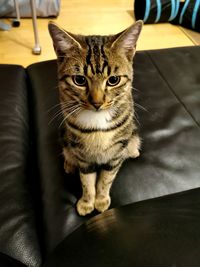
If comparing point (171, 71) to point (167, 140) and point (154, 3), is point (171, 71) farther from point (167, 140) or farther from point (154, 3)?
point (154, 3)

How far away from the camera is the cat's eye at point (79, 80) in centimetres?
79

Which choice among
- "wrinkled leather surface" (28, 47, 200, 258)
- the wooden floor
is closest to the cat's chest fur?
"wrinkled leather surface" (28, 47, 200, 258)

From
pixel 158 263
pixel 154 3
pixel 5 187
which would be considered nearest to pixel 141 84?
pixel 5 187

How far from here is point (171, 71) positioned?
1238 millimetres

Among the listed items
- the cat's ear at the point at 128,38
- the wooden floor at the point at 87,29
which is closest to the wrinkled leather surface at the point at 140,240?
the cat's ear at the point at 128,38

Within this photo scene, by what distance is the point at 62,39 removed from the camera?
780mm

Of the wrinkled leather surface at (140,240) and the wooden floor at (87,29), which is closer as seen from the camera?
the wrinkled leather surface at (140,240)

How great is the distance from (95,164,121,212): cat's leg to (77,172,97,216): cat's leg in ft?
0.06

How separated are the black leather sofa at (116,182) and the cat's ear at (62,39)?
0.33m

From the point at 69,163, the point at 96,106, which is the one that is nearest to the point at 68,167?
the point at 69,163

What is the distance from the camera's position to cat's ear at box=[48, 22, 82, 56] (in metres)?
0.76

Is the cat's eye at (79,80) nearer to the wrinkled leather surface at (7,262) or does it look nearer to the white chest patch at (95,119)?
the white chest patch at (95,119)

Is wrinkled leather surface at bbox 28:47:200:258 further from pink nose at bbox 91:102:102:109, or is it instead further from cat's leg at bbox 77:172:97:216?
pink nose at bbox 91:102:102:109

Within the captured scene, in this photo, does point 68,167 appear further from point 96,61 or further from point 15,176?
point 96,61
